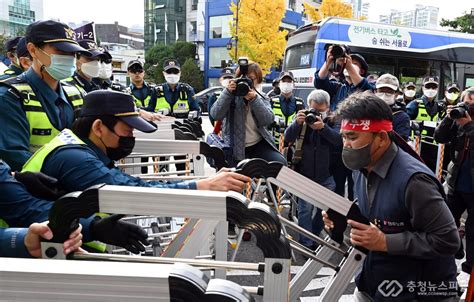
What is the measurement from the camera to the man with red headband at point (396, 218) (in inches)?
64.0

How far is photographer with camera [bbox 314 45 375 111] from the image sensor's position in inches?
156

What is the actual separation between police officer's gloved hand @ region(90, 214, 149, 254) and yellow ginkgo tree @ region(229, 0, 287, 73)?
86.7ft

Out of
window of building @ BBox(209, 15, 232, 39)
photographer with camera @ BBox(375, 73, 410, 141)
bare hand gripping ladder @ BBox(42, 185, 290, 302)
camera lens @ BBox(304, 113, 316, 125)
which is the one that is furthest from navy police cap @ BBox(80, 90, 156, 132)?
window of building @ BBox(209, 15, 232, 39)

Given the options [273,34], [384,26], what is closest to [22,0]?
[273,34]

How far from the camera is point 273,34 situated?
89.7ft

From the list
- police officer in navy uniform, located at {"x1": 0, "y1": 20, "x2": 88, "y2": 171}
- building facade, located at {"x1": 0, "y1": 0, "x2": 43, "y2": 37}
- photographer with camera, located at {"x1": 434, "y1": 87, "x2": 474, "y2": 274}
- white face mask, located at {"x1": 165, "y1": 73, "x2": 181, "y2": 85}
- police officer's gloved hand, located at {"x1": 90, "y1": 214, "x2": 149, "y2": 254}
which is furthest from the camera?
building facade, located at {"x1": 0, "y1": 0, "x2": 43, "y2": 37}

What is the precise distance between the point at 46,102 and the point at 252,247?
268cm

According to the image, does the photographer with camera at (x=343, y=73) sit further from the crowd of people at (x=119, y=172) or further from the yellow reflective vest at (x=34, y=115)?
the yellow reflective vest at (x=34, y=115)

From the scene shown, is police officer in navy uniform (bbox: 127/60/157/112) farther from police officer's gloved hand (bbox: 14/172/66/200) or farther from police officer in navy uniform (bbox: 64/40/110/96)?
police officer's gloved hand (bbox: 14/172/66/200)

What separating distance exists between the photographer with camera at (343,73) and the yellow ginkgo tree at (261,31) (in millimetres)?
23029

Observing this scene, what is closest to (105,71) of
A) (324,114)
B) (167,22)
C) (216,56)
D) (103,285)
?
(324,114)

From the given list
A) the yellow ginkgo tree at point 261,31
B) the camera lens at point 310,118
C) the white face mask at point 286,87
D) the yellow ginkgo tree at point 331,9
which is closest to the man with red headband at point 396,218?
the camera lens at point 310,118

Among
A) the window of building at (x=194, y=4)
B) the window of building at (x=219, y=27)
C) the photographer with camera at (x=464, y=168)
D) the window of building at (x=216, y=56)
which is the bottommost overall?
the photographer with camera at (x=464, y=168)

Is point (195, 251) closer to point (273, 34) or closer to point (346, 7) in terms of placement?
point (273, 34)
